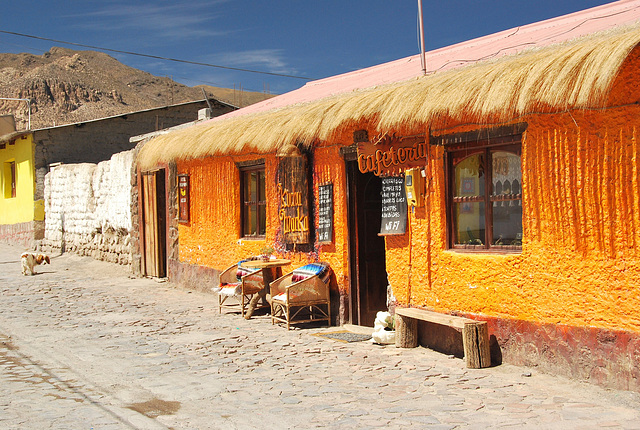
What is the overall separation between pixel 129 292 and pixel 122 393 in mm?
6942

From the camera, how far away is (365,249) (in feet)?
28.2

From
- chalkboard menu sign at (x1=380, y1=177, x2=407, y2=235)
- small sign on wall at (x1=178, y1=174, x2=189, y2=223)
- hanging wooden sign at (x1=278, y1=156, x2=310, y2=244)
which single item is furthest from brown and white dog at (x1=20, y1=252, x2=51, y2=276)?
chalkboard menu sign at (x1=380, y1=177, x2=407, y2=235)

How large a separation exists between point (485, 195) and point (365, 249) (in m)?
2.49

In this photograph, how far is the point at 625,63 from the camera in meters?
5.03

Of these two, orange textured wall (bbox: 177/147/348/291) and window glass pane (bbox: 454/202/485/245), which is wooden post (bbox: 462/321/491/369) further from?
orange textured wall (bbox: 177/147/348/291)

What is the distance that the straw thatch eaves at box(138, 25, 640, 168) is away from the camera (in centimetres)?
503

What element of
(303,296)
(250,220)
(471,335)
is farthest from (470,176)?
(250,220)

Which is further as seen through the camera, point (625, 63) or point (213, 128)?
point (213, 128)

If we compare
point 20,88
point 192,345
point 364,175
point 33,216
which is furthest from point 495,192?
point 20,88

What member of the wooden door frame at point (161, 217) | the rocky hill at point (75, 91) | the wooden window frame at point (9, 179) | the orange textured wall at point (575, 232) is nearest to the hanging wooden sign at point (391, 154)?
the orange textured wall at point (575, 232)

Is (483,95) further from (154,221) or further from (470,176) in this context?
(154,221)

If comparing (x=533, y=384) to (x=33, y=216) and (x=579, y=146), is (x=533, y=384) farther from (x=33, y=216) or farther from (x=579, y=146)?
(x=33, y=216)

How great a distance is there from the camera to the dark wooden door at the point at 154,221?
13742 millimetres

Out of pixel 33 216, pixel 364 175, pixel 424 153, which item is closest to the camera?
pixel 424 153
